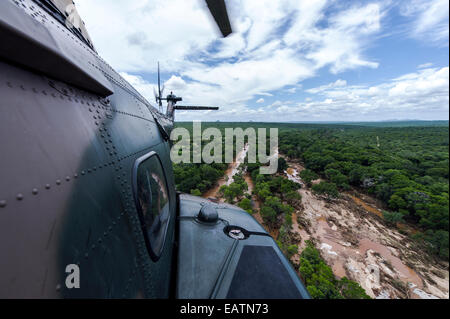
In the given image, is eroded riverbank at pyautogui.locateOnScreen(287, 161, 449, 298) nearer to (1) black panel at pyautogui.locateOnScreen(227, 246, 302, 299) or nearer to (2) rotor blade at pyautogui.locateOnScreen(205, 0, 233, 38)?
(1) black panel at pyautogui.locateOnScreen(227, 246, 302, 299)

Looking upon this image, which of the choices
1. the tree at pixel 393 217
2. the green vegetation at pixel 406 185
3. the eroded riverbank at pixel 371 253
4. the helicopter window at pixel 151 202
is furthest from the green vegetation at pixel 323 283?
the tree at pixel 393 217

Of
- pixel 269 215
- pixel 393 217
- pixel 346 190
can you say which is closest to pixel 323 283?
pixel 269 215

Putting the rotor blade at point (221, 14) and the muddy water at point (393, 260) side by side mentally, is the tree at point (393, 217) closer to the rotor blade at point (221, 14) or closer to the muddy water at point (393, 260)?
the muddy water at point (393, 260)

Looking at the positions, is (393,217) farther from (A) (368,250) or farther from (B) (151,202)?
(B) (151,202)

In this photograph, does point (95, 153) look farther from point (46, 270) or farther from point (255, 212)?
point (255, 212)

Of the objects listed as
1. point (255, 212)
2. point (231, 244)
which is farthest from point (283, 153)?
point (231, 244)

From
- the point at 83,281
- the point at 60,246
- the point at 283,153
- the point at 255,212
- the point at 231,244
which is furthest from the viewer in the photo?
the point at 283,153
